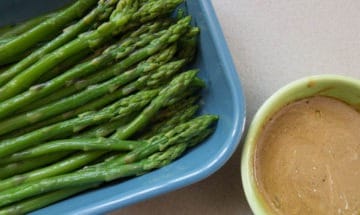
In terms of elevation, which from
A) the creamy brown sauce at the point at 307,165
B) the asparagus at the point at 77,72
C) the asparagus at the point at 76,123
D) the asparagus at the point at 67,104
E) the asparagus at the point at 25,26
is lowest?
the creamy brown sauce at the point at 307,165

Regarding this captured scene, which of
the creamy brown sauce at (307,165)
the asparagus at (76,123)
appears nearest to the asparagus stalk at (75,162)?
the asparagus at (76,123)

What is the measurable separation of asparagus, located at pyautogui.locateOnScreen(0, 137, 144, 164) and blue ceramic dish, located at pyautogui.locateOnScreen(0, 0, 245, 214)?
0.23 feet

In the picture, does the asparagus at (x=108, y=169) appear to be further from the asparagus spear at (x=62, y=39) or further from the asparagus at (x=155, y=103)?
the asparagus spear at (x=62, y=39)

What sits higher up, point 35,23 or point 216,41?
point 35,23

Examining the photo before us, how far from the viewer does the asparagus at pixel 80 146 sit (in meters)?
0.92

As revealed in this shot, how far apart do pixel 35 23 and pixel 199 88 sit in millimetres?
376

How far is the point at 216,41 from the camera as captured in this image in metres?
0.90

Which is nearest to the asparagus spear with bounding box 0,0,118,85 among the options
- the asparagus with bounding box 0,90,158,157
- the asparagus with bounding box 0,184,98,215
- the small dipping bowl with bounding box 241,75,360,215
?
the asparagus with bounding box 0,90,158,157

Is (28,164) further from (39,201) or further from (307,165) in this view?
(307,165)

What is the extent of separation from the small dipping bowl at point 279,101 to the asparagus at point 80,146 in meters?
0.21

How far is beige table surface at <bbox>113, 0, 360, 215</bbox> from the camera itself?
1.02 meters

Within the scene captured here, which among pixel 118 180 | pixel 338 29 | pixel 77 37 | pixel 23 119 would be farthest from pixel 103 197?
pixel 338 29

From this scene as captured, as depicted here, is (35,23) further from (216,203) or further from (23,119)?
(216,203)

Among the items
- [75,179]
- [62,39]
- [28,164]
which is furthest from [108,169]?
[62,39]
